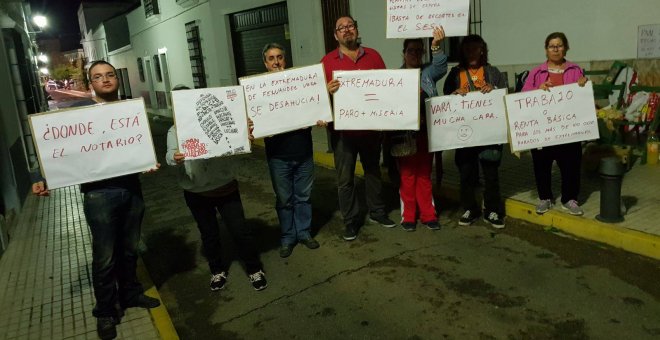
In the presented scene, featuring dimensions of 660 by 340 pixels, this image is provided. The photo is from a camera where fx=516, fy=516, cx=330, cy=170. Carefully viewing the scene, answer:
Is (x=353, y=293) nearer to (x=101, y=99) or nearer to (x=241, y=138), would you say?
(x=241, y=138)

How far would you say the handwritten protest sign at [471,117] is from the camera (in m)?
4.86

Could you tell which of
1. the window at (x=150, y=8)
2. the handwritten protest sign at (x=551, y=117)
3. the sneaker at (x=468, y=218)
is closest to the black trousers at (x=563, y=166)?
the handwritten protest sign at (x=551, y=117)

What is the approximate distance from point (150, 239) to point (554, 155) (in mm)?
4554

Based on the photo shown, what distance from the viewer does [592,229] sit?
4.83 meters

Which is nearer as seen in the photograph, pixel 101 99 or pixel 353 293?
pixel 101 99

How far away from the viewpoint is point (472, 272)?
4.40 m

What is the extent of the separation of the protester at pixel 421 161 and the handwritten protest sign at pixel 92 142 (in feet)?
8.10

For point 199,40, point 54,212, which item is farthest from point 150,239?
point 199,40

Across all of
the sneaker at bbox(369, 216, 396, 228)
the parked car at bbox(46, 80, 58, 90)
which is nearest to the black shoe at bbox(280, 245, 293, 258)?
the sneaker at bbox(369, 216, 396, 228)

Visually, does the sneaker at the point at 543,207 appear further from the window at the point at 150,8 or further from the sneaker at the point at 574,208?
the window at the point at 150,8

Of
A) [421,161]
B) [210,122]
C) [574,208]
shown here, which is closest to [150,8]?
[421,161]

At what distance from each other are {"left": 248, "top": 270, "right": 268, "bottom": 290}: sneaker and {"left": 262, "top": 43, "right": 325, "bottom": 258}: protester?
0.62 meters

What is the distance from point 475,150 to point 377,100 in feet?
3.89

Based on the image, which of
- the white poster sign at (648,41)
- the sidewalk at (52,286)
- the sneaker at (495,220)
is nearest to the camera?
the sidewalk at (52,286)
